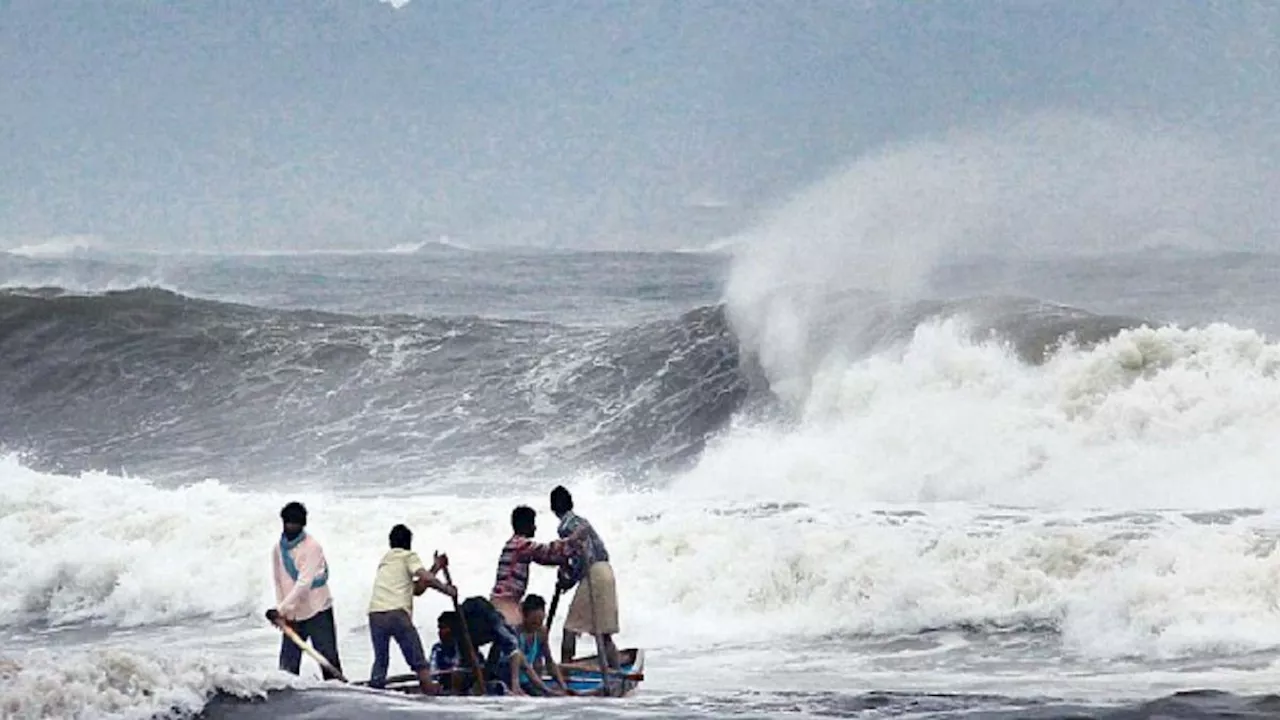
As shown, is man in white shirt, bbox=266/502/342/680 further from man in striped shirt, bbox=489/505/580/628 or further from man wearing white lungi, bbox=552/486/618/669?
man wearing white lungi, bbox=552/486/618/669

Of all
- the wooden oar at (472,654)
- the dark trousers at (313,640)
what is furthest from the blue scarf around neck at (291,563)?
the wooden oar at (472,654)

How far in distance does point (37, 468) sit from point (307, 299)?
1574cm

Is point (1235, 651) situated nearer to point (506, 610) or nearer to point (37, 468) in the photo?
point (506, 610)

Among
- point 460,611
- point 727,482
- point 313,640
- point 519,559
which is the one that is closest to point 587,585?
point 519,559

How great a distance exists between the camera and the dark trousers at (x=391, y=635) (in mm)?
7973

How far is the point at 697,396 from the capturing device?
2158 cm

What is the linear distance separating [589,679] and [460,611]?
2.61 ft

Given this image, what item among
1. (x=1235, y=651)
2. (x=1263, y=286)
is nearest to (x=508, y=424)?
(x=1235, y=651)

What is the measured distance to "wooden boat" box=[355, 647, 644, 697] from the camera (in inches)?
315

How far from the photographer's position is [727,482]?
56.0 ft

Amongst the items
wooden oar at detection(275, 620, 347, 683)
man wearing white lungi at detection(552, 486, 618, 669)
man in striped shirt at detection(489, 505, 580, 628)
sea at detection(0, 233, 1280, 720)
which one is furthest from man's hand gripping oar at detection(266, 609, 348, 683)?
man wearing white lungi at detection(552, 486, 618, 669)

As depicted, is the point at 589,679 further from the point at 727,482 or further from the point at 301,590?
the point at 727,482

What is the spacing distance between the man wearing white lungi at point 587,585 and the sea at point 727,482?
0.38 meters

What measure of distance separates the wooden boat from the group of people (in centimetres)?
7
